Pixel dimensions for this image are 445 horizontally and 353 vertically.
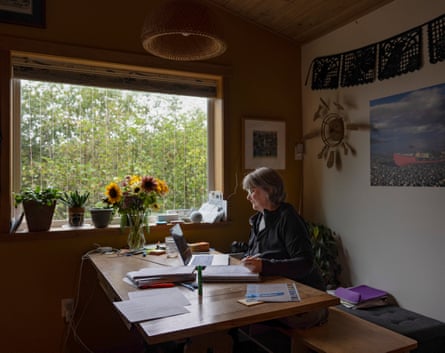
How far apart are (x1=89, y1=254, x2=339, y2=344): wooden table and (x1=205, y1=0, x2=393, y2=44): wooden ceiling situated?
2.03 meters

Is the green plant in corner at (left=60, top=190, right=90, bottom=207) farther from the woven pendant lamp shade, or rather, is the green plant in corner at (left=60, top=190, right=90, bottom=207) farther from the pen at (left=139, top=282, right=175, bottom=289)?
the woven pendant lamp shade

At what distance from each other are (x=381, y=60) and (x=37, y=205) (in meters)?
2.53

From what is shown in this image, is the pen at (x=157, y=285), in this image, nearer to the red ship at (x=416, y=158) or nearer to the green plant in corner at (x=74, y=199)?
the green plant in corner at (x=74, y=199)

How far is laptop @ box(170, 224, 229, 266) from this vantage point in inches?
77.9

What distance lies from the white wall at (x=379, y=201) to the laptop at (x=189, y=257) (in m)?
1.19

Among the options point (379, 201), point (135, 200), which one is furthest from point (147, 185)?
point (379, 201)

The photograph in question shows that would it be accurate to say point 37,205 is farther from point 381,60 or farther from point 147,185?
point 381,60

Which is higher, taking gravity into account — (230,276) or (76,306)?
(230,276)

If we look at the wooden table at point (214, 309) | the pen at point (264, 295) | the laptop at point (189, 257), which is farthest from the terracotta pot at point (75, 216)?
the pen at point (264, 295)

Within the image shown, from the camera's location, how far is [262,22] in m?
3.19

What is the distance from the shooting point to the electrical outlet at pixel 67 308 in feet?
8.31

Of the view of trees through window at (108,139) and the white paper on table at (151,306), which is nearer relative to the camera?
the white paper on table at (151,306)

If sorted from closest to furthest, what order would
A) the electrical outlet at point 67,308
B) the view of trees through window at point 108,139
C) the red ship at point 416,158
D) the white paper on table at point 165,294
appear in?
the white paper on table at point 165,294 → the red ship at point 416,158 → the electrical outlet at point 67,308 → the view of trees through window at point 108,139

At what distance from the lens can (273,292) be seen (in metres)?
1.64
